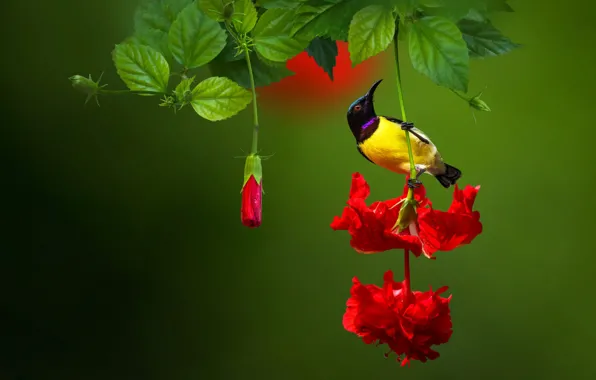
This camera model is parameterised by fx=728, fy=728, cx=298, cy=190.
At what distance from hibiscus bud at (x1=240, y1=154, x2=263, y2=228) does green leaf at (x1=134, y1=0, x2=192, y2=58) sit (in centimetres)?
10

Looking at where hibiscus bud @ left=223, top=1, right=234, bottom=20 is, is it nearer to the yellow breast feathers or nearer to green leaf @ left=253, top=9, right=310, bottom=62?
green leaf @ left=253, top=9, right=310, bottom=62

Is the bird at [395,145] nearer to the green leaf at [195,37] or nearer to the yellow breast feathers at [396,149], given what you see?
the yellow breast feathers at [396,149]

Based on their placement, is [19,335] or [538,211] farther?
[19,335]

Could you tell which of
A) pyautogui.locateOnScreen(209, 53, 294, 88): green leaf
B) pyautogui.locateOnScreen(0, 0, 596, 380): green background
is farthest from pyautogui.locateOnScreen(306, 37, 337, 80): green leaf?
pyautogui.locateOnScreen(0, 0, 596, 380): green background

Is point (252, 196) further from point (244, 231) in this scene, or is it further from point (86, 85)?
point (244, 231)

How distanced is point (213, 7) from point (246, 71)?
7cm

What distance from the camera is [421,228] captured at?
0.39m

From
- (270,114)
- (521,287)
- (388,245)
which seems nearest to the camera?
(388,245)

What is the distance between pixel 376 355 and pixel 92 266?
2.08 feet

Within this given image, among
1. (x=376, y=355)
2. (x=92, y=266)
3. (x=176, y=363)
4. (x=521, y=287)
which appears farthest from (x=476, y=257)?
(x=92, y=266)

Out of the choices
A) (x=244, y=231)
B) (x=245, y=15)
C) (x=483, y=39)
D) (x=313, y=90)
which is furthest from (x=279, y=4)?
(x=244, y=231)

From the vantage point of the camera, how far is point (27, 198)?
4.82 feet

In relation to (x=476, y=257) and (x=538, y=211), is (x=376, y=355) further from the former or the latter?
(x=538, y=211)

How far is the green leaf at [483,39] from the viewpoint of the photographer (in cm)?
45
